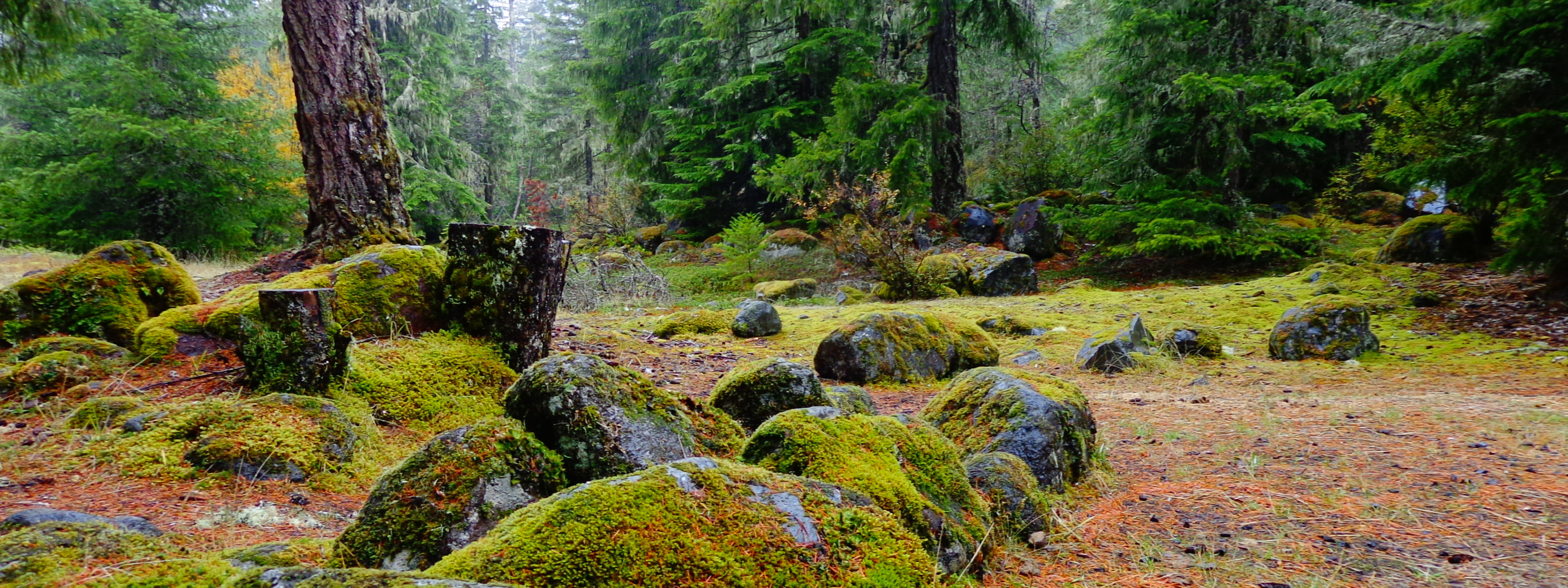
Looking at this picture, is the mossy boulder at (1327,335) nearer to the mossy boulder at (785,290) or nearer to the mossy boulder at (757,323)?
the mossy boulder at (757,323)

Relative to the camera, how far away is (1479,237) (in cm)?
1050

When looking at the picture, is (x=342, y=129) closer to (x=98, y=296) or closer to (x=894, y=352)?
(x=98, y=296)

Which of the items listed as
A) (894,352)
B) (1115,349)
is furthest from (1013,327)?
(894,352)

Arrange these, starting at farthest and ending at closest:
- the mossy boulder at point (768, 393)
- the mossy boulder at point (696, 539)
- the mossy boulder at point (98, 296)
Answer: the mossy boulder at point (98, 296), the mossy boulder at point (768, 393), the mossy boulder at point (696, 539)

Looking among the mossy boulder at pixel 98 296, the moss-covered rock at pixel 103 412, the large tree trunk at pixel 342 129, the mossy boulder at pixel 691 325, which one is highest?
the large tree trunk at pixel 342 129

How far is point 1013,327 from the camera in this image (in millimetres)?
8367

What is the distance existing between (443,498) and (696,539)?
2.81ft

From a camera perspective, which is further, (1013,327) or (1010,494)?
(1013,327)

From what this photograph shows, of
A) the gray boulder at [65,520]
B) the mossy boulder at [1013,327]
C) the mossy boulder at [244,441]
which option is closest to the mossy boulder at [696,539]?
the gray boulder at [65,520]

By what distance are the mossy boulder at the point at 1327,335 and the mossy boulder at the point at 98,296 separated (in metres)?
9.12

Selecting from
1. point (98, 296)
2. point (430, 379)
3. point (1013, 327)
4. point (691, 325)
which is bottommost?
point (1013, 327)

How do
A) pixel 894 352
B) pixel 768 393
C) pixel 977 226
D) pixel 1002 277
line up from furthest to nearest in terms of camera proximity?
pixel 977 226 < pixel 1002 277 < pixel 894 352 < pixel 768 393

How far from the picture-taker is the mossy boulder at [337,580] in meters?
1.23

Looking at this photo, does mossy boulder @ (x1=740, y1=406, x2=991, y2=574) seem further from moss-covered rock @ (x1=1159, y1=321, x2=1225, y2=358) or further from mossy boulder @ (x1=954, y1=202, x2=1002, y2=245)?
mossy boulder @ (x1=954, y1=202, x2=1002, y2=245)
